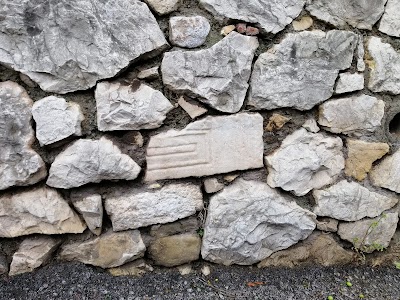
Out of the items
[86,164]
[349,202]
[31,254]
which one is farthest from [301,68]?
[31,254]

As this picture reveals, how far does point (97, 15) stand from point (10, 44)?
30 cm

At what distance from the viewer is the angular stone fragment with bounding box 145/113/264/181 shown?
1546mm

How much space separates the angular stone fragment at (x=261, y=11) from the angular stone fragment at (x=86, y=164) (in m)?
0.62

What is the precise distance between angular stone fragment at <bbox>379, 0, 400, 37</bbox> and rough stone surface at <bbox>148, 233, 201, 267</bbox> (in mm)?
1140

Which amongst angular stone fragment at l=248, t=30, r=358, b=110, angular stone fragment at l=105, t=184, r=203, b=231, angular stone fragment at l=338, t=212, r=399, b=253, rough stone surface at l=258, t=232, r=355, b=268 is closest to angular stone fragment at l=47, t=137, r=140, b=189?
angular stone fragment at l=105, t=184, r=203, b=231

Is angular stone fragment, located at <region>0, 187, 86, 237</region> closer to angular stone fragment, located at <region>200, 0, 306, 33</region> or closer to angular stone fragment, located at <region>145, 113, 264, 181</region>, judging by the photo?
angular stone fragment, located at <region>145, 113, 264, 181</region>

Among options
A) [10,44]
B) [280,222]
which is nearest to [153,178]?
[280,222]

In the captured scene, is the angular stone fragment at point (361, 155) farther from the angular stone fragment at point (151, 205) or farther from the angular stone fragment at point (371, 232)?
the angular stone fragment at point (151, 205)

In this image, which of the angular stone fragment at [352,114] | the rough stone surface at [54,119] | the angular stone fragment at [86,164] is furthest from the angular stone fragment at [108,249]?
the angular stone fragment at [352,114]

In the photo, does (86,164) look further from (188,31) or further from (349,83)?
(349,83)

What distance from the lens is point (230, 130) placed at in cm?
158

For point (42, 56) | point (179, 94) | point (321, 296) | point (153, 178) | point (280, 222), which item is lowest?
point (321, 296)

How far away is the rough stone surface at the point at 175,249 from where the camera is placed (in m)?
1.64

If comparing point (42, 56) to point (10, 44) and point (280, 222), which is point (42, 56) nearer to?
point (10, 44)
